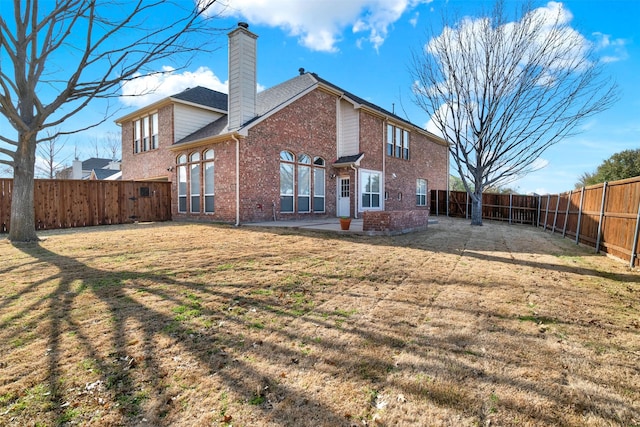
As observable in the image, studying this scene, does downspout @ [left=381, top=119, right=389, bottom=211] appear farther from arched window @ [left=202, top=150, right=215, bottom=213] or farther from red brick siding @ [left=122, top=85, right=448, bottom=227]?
arched window @ [left=202, top=150, right=215, bottom=213]

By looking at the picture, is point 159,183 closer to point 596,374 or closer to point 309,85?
point 309,85

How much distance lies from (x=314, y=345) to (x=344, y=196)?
13526 mm

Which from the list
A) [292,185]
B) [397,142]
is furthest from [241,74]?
[397,142]

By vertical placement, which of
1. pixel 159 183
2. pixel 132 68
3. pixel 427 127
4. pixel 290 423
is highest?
pixel 427 127

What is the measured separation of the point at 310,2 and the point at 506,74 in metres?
10.1

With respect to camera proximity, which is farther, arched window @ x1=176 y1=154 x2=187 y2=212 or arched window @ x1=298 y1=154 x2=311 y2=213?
arched window @ x1=176 y1=154 x2=187 y2=212

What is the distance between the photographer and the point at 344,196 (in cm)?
1606

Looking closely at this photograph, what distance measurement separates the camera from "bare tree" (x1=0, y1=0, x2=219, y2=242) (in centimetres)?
812

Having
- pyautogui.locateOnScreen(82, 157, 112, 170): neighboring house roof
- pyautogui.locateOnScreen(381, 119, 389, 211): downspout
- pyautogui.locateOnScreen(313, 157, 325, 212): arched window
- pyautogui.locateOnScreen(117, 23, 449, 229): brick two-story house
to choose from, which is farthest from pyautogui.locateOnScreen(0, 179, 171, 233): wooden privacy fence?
pyautogui.locateOnScreen(82, 157, 112, 170): neighboring house roof

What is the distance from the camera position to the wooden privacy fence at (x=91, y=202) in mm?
11898

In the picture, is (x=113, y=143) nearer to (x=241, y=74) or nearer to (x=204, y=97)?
(x=204, y=97)

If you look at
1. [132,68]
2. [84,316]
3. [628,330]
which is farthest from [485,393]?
[132,68]

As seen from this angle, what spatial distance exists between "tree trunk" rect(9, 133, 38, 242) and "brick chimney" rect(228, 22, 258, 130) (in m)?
6.27

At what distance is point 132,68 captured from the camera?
28.7 ft
